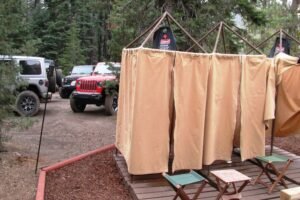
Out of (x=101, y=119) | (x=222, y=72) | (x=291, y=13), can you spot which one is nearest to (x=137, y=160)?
(x=222, y=72)

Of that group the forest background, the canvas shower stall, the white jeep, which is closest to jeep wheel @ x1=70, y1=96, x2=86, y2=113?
the white jeep

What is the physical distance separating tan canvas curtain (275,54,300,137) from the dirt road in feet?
13.0

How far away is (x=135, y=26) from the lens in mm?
10016

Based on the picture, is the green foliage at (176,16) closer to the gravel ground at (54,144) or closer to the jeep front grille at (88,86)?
the jeep front grille at (88,86)

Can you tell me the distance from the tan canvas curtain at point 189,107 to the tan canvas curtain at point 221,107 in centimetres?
13

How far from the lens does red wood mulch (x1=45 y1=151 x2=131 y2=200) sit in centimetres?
481

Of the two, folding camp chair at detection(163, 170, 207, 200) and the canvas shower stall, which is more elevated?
the canvas shower stall

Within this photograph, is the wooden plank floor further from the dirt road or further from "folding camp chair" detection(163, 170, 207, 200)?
the dirt road

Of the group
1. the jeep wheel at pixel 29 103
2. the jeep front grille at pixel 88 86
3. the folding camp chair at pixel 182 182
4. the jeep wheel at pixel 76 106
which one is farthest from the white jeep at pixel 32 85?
the folding camp chair at pixel 182 182

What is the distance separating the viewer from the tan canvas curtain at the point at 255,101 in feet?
18.3

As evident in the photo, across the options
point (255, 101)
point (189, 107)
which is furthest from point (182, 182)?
point (255, 101)

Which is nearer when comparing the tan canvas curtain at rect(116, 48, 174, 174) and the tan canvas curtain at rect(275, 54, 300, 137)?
the tan canvas curtain at rect(116, 48, 174, 174)

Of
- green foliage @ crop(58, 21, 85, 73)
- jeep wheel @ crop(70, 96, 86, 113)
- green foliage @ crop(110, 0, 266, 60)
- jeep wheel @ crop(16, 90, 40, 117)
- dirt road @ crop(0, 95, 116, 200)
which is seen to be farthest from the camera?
green foliage @ crop(58, 21, 85, 73)

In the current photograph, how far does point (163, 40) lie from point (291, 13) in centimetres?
1091
